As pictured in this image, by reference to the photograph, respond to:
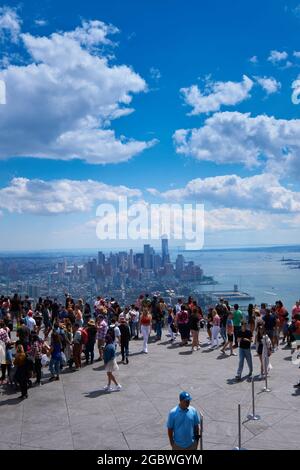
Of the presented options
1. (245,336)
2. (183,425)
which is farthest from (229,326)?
(183,425)

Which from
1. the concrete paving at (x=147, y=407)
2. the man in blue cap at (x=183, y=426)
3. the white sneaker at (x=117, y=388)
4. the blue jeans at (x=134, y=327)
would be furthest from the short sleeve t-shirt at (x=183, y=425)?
the blue jeans at (x=134, y=327)

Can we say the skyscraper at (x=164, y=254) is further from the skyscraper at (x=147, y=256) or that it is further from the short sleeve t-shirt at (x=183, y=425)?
the short sleeve t-shirt at (x=183, y=425)

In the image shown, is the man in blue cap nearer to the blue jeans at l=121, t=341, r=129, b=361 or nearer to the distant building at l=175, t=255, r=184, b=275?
the blue jeans at l=121, t=341, r=129, b=361

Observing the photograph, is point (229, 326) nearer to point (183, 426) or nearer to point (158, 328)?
point (158, 328)

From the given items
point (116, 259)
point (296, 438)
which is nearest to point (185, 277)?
point (116, 259)
